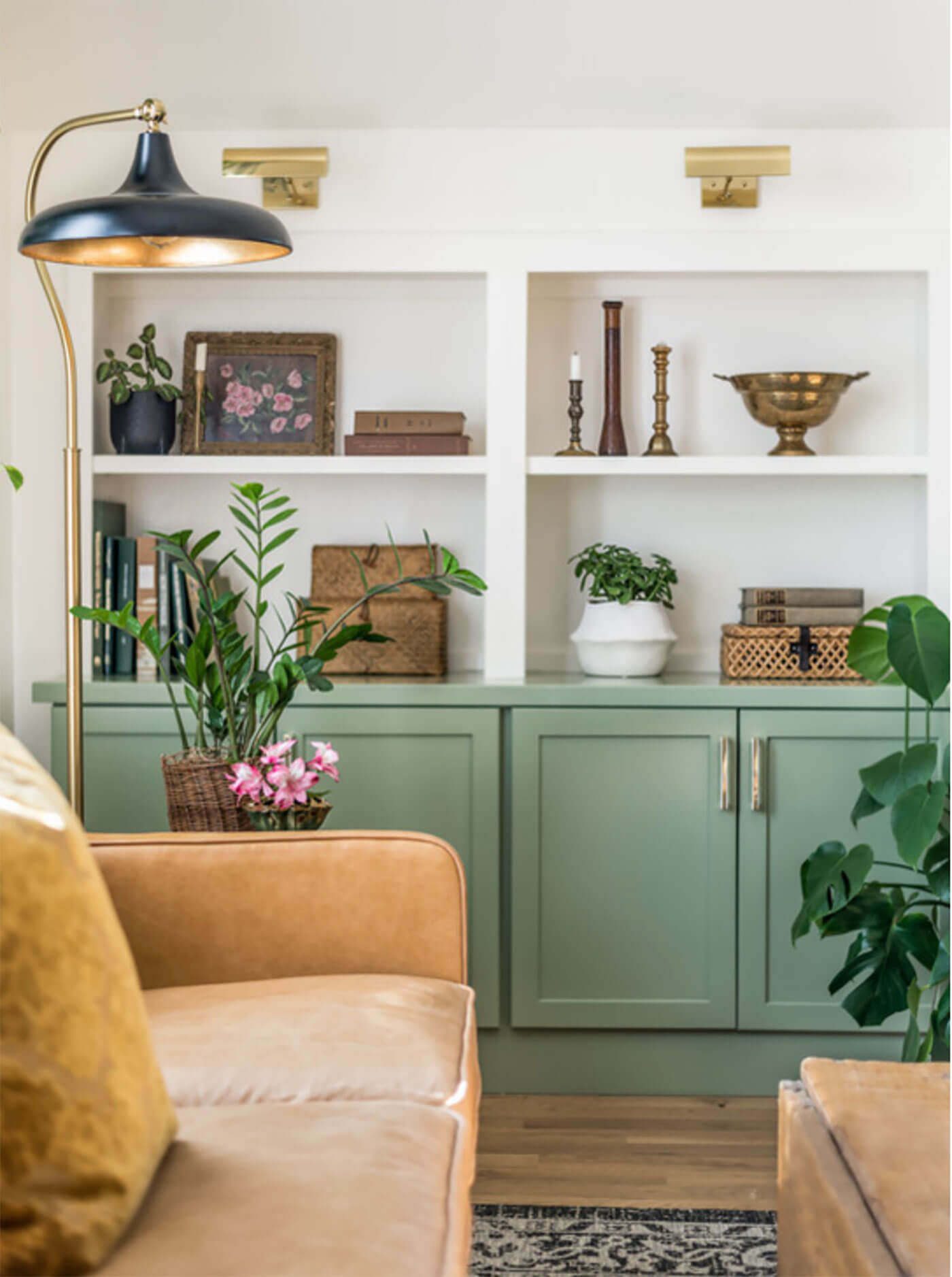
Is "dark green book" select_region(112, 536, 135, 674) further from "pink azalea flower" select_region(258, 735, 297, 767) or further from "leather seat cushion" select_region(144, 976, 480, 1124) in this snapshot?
"leather seat cushion" select_region(144, 976, 480, 1124)

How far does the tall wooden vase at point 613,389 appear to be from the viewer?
3.33m

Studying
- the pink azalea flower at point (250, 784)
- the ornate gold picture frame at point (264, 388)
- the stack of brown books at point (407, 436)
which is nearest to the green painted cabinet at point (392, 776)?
the pink azalea flower at point (250, 784)

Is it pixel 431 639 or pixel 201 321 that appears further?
pixel 201 321

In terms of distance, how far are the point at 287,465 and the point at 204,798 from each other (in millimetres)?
1011

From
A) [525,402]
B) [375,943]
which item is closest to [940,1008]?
[375,943]

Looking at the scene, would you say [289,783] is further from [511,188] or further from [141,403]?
[511,188]

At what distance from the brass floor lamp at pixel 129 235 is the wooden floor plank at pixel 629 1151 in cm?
111

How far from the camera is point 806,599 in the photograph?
324cm

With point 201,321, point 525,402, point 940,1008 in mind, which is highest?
point 201,321

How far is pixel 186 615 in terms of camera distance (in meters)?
3.24

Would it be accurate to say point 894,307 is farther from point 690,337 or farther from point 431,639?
point 431,639

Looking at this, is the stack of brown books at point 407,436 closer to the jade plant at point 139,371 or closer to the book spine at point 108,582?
the jade plant at point 139,371

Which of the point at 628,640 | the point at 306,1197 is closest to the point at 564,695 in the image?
the point at 628,640

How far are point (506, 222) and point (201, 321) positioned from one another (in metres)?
0.86
